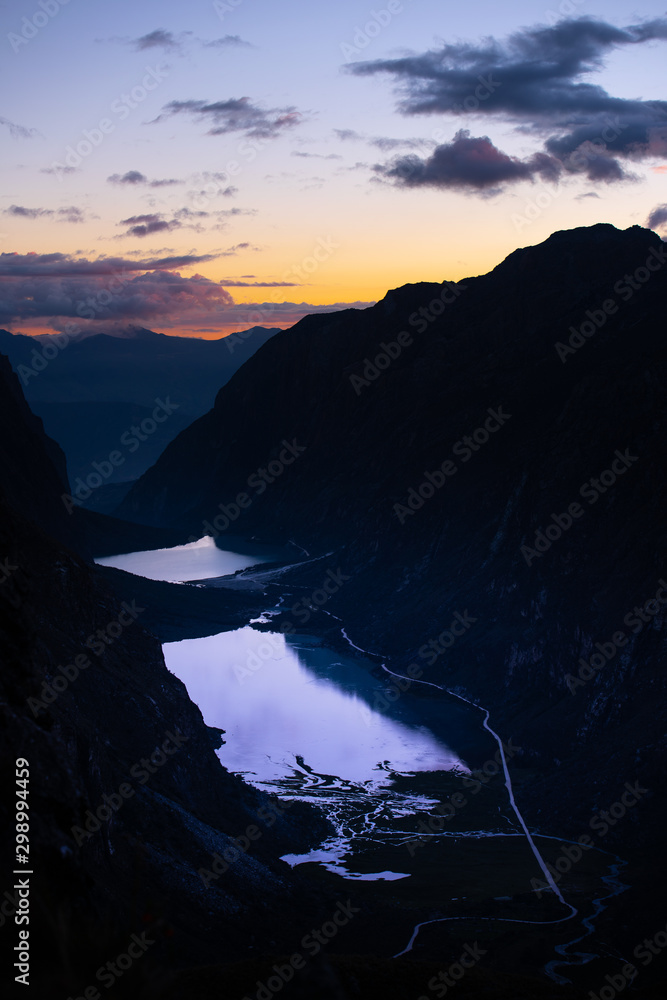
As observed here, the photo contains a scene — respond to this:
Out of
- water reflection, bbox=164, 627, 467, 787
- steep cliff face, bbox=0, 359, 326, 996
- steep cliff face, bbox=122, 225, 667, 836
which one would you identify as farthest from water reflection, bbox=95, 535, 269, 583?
steep cliff face, bbox=0, 359, 326, 996

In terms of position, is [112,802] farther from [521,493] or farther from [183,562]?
[183,562]

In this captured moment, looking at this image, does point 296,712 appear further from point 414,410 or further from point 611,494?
point 414,410

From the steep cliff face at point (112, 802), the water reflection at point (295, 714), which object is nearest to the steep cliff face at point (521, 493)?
the water reflection at point (295, 714)

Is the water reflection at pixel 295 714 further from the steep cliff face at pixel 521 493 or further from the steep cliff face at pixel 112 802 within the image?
the steep cliff face at pixel 112 802

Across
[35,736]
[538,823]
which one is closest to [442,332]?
[538,823]

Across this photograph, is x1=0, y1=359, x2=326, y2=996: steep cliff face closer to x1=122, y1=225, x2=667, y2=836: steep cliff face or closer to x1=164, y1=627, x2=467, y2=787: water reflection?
x1=164, y1=627, x2=467, y2=787: water reflection

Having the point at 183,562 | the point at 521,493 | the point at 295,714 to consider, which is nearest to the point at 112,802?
the point at 295,714
